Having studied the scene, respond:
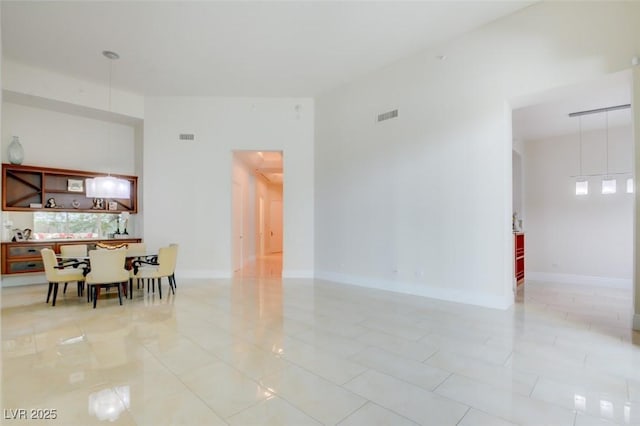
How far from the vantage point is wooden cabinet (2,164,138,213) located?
6.24 meters

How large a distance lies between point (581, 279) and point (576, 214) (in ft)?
4.88

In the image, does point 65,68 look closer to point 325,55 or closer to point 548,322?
point 325,55

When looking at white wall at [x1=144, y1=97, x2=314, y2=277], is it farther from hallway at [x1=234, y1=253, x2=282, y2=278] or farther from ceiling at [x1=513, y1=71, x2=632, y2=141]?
ceiling at [x1=513, y1=71, x2=632, y2=141]

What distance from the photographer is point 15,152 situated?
625 centimetres

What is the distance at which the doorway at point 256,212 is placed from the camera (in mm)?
8234

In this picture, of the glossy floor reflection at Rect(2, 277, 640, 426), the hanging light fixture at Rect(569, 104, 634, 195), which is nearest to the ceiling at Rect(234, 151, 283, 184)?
the glossy floor reflection at Rect(2, 277, 640, 426)

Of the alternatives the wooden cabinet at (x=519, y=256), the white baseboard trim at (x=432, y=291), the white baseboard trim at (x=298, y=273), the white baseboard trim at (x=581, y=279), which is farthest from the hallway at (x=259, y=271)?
the white baseboard trim at (x=581, y=279)

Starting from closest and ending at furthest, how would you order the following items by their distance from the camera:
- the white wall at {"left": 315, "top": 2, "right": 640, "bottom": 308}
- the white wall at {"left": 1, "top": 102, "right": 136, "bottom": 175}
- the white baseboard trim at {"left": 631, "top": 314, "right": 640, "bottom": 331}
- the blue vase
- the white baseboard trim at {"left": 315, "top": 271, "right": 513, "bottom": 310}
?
the white baseboard trim at {"left": 631, "top": 314, "right": 640, "bottom": 331} < the white wall at {"left": 315, "top": 2, "right": 640, "bottom": 308} < the white baseboard trim at {"left": 315, "top": 271, "right": 513, "bottom": 310} < the blue vase < the white wall at {"left": 1, "top": 102, "right": 136, "bottom": 175}

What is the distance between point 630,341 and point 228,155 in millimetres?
7549

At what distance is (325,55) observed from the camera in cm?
566

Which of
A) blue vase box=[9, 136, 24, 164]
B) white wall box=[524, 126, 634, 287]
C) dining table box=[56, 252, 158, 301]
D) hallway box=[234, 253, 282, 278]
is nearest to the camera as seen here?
dining table box=[56, 252, 158, 301]

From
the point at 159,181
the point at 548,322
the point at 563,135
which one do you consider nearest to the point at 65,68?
the point at 159,181

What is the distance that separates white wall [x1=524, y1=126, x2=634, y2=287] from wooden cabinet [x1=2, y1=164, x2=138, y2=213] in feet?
33.2

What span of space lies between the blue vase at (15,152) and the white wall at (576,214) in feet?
37.6
